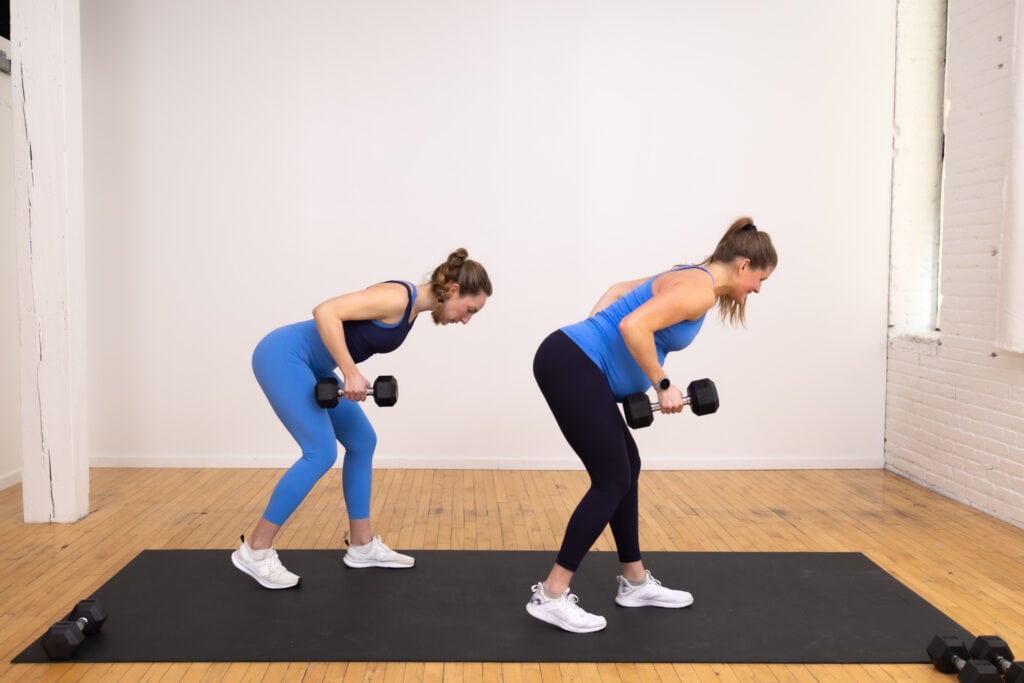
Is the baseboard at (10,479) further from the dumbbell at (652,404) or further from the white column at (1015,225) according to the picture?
the white column at (1015,225)

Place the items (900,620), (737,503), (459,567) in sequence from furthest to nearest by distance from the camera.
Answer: (737,503) < (459,567) < (900,620)

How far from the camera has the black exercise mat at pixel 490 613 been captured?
2488 millimetres

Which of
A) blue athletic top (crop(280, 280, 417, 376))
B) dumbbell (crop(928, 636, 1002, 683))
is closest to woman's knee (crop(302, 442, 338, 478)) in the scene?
blue athletic top (crop(280, 280, 417, 376))

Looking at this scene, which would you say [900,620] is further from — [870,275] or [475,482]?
[870,275]

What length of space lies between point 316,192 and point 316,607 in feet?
8.99

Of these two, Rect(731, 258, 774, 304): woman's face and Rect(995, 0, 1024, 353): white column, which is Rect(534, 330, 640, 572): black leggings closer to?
Rect(731, 258, 774, 304): woman's face

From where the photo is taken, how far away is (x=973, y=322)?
427 centimetres

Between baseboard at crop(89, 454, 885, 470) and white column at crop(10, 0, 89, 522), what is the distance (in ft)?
3.89

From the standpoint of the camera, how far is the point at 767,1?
4949 millimetres

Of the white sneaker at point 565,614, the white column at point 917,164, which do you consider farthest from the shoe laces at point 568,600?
the white column at point 917,164

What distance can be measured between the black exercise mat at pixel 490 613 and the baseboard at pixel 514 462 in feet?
5.38

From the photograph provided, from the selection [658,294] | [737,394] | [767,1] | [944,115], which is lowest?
[737,394]

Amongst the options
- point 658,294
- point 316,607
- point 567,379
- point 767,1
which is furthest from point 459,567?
point 767,1

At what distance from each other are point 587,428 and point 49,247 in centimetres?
243
